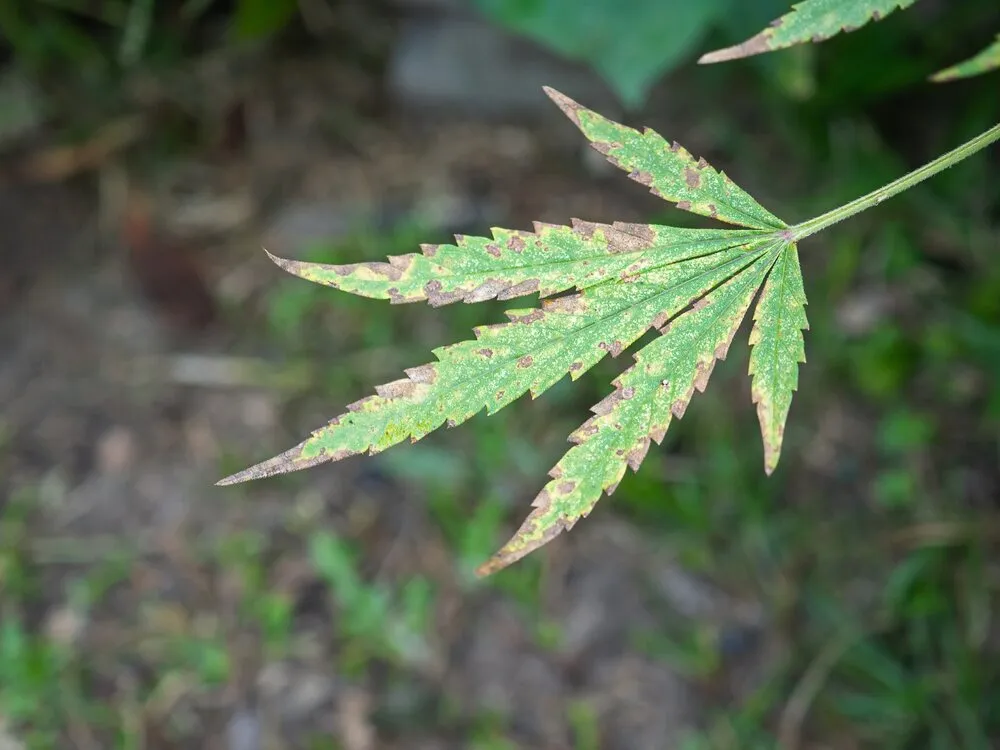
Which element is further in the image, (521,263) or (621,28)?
(621,28)

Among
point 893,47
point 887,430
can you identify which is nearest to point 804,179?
point 893,47

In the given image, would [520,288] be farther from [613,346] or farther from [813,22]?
[813,22]

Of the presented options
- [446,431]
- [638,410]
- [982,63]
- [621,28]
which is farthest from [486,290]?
[446,431]

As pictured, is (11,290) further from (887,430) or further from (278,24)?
(887,430)

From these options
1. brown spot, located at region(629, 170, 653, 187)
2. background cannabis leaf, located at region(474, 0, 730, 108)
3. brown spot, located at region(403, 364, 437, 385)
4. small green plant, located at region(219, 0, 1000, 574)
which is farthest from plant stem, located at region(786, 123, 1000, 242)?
background cannabis leaf, located at region(474, 0, 730, 108)

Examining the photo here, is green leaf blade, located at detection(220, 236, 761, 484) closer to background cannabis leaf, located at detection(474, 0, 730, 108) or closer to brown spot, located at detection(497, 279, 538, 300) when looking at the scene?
brown spot, located at detection(497, 279, 538, 300)
